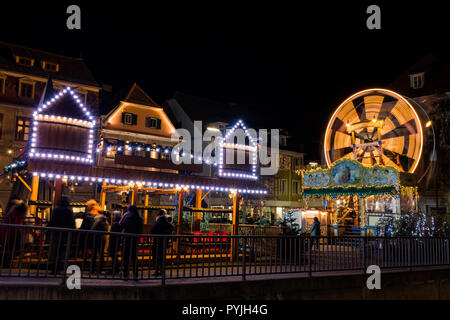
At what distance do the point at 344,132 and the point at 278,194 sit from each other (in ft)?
63.2

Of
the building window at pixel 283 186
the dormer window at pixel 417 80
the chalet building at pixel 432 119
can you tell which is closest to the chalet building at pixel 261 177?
the building window at pixel 283 186

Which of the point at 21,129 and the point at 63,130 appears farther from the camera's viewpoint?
the point at 21,129

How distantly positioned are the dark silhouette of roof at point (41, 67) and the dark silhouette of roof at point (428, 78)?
25330mm

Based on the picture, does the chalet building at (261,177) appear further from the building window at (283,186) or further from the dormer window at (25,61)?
the dormer window at (25,61)

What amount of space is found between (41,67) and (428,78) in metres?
30.2

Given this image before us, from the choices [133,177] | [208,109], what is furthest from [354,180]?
[208,109]

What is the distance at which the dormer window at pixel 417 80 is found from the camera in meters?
34.4

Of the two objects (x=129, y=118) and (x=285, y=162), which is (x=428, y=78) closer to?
(x=285, y=162)

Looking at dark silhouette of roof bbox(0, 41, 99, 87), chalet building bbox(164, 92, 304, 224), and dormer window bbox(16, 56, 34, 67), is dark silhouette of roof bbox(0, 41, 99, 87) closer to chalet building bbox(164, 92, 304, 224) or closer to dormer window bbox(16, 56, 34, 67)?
dormer window bbox(16, 56, 34, 67)

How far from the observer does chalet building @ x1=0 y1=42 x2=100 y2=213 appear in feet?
94.0

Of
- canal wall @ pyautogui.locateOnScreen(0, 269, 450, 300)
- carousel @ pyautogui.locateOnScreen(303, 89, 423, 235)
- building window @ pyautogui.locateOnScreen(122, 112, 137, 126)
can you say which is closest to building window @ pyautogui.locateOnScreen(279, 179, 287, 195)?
carousel @ pyautogui.locateOnScreen(303, 89, 423, 235)

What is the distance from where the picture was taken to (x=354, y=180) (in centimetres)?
2305
